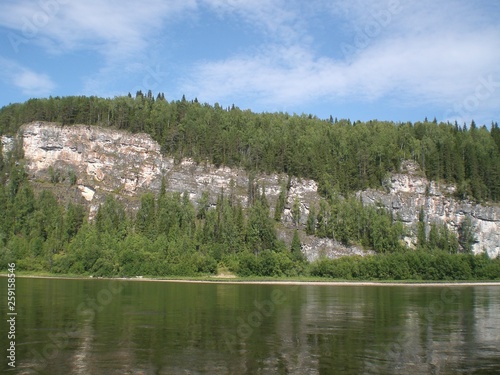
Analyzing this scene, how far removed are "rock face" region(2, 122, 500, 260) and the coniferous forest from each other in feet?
15.6

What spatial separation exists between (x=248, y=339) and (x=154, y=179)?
143 meters

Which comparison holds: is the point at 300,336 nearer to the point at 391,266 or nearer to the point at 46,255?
the point at 391,266

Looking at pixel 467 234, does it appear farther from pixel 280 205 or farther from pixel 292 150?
pixel 292 150

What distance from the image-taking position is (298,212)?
6324 inches

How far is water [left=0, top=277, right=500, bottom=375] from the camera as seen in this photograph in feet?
81.8

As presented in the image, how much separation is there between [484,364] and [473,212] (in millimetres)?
154254

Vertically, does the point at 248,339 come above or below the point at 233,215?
below

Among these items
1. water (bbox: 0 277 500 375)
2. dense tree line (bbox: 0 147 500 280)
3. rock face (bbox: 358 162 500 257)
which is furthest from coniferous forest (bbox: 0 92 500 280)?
water (bbox: 0 277 500 375)

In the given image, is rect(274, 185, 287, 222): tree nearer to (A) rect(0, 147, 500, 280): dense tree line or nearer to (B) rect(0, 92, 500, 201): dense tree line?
(A) rect(0, 147, 500, 280): dense tree line

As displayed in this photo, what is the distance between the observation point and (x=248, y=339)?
108 feet

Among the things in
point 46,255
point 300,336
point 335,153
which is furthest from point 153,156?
point 300,336

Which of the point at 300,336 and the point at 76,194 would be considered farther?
the point at 76,194

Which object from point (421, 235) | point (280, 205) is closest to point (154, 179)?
point (280, 205)

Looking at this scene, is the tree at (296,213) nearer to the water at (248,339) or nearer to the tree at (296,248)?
the tree at (296,248)
